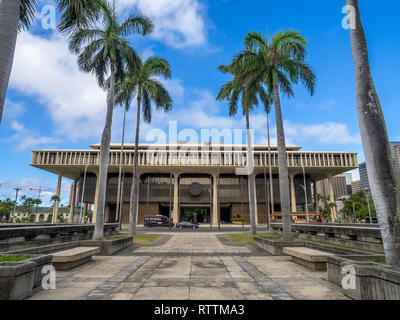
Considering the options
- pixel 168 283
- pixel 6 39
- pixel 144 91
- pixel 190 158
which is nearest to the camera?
pixel 6 39

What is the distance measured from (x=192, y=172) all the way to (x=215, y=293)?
52086mm

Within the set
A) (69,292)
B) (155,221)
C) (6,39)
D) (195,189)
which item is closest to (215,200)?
(195,189)

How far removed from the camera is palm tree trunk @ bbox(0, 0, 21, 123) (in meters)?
5.29

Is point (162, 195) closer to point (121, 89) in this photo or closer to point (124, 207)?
point (124, 207)

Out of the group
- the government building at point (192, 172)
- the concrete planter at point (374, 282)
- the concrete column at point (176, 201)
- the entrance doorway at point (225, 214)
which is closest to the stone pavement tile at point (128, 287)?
the concrete planter at point (374, 282)

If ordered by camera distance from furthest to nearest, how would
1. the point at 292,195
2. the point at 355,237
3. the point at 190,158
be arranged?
the point at 292,195 < the point at 190,158 < the point at 355,237

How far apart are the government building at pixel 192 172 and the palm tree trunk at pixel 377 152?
45.0 metres

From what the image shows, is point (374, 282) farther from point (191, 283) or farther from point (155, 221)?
point (155, 221)

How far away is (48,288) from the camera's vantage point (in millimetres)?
5082

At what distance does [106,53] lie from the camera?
12.6m

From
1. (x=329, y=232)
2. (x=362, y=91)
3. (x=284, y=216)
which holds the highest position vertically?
(x=362, y=91)

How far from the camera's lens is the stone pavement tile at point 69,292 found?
4.52m
